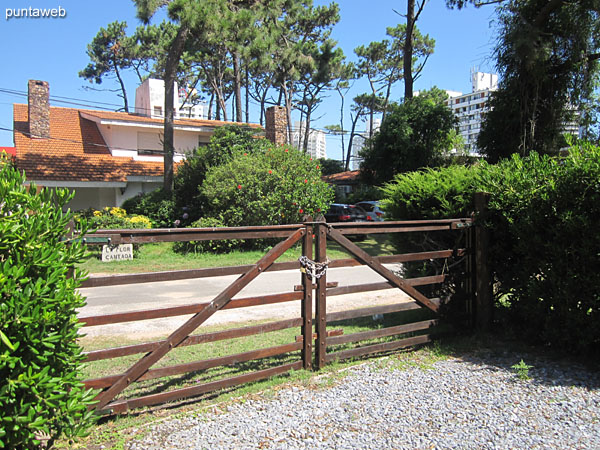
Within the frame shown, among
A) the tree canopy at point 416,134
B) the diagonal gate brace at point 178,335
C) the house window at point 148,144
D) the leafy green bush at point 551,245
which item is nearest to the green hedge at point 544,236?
the leafy green bush at point 551,245

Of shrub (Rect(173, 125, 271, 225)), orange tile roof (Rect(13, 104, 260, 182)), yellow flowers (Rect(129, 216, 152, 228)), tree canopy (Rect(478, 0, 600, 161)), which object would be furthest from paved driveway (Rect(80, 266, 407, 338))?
orange tile roof (Rect(13, 104, 260, 182))

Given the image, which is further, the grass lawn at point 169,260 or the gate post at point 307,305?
the grass lawn at point 169,260

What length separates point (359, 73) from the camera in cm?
4969

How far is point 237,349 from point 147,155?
869 inches

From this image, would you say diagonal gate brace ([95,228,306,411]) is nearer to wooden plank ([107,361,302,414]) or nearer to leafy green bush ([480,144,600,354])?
wooden plank ([107,361,302,414])

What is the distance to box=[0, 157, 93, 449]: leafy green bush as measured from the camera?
98.1 inches

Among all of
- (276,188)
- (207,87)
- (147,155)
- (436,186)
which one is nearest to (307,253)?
(436,186)

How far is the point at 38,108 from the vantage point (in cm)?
2367

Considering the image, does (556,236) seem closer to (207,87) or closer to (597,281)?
(597,281)

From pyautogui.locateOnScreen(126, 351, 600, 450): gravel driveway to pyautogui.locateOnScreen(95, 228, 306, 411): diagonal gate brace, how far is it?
0.45m

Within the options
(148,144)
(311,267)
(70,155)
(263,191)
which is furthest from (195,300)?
(148,144)

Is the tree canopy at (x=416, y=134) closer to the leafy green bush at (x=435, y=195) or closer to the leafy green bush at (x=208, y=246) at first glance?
the leafy green bush at (x=208, y=246)

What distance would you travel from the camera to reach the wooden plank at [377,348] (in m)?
4.74

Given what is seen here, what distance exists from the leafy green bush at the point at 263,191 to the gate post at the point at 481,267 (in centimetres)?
998
